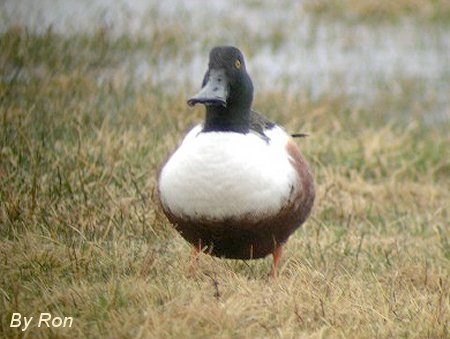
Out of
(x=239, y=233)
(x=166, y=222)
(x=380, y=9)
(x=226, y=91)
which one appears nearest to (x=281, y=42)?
(x=380, y=9)

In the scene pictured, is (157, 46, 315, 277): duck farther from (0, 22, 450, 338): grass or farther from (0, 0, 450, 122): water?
(0, 0, 450, 122): water

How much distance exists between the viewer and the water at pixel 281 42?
27.7 ft

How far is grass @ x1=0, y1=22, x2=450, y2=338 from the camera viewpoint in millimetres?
3674

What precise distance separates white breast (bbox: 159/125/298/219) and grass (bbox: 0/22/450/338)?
0.30 meters

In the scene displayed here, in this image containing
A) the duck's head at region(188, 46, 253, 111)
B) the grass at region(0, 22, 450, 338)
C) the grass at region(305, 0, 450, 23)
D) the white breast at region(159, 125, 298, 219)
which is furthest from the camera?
the grass at region(305, 0, 450, 23)

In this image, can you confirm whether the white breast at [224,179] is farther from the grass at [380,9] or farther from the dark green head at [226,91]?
the grass at [380,9]

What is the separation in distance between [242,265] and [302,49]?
17.2 feet

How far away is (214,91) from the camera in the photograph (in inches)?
158

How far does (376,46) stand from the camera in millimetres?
9820

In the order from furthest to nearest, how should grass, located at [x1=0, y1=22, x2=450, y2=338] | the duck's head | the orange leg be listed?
the orange leg → the duck's head → grass, located at [x1=0, y1=22, x2=450, y2=338]

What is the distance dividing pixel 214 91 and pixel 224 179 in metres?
0.39

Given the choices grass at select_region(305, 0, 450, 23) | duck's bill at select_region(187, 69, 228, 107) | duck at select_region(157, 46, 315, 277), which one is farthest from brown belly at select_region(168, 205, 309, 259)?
grass at select_region(305, 0, 450, 23)

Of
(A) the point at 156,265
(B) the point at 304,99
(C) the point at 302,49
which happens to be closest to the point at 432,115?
(B) the point at 304,99

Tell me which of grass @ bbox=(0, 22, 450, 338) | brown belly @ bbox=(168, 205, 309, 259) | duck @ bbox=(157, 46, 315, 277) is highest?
duck @ bbox=(157, 46, 315, 277)
